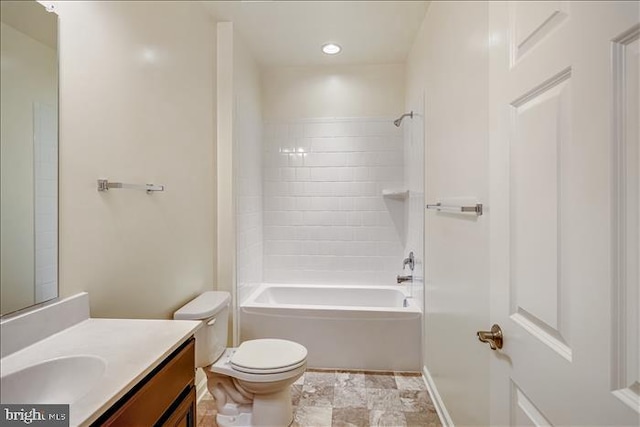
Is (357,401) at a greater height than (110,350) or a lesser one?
lesser

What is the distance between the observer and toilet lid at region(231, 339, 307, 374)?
1812mm

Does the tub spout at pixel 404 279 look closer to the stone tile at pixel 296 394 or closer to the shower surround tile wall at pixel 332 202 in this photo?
the shower surround tile wall at pixel 332 202

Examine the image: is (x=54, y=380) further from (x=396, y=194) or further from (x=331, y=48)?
(x=331, y=48)

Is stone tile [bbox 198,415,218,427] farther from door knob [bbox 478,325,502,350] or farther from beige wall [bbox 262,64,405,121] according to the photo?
beige wall [bbox 262,64,405,121]

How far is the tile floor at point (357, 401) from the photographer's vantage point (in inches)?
80.2

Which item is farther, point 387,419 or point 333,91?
point 333,91

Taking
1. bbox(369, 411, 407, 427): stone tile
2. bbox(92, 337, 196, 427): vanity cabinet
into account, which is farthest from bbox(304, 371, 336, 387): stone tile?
bbox(92, 337, 196, 427): vanity cabinet

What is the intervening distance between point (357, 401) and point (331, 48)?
9.21ft

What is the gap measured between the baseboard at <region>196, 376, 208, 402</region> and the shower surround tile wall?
4.13 feet

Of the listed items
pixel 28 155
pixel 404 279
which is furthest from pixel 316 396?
pixel 28 155

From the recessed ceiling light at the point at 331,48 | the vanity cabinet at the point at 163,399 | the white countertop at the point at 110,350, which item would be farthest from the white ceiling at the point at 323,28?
the vanity cabinet at the point at 163,399

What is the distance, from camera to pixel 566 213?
0.66m

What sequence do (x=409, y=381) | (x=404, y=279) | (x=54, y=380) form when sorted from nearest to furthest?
1. (x=54, y=380)
2. (x=409, y=381)
3. (x=404, y=279)

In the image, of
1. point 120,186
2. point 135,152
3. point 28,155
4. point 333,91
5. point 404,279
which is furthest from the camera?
point 333,91
